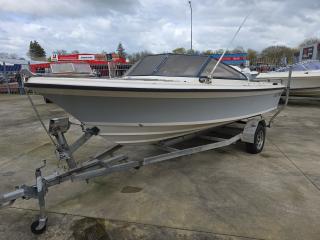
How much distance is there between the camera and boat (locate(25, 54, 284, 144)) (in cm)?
272

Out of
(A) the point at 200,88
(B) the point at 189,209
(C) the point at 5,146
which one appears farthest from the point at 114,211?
(C) the point at 5,146

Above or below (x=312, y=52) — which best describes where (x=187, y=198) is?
below

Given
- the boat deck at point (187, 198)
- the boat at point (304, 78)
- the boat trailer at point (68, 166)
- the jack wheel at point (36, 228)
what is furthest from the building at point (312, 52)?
the jack wheel at point (36, 228)

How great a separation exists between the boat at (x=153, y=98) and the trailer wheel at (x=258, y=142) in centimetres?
40

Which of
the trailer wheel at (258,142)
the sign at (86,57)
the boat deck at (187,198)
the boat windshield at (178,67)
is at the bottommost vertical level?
the boat deck at (187,198)

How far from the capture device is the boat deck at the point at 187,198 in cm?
253

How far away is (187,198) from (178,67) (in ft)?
6.37

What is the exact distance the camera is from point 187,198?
3.13 m

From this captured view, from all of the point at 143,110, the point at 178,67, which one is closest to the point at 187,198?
the point at 143,110

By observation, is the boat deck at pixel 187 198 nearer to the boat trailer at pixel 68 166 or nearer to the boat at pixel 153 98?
the boat trailer at pixel 68 166

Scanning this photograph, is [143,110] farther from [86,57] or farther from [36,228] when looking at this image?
[86,57]

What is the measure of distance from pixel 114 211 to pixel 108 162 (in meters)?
0.60

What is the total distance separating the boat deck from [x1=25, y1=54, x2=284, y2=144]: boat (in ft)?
2.25

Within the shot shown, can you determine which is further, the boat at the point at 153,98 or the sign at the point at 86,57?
the sign at the point at 86,57
